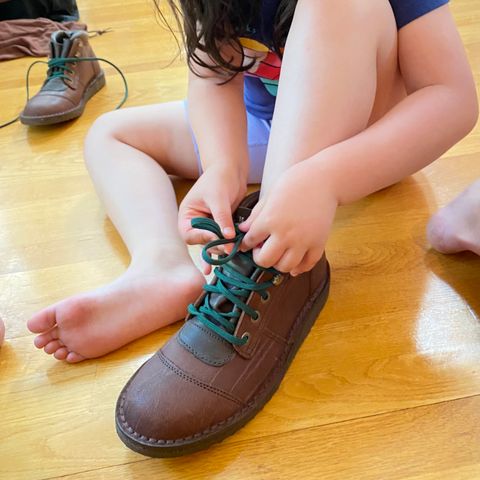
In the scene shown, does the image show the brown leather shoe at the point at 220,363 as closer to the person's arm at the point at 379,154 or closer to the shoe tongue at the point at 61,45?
the person's arm at the point at 379,154

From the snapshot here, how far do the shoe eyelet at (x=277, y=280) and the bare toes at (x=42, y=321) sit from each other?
0.84 feet

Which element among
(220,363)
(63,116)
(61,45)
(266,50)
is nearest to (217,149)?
(266,50)

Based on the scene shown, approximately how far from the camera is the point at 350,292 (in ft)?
2.22

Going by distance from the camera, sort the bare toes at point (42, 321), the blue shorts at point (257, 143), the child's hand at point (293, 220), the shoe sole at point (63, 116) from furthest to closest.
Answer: the shoe sole at point (63, 116) → the blue shorts at point (257, 143) → the bare toes at point (42, 321) → the child's hand at point (293, 220)

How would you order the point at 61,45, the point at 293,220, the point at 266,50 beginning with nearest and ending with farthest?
the point at 293,220, the point at 266,50, the point at 61,45

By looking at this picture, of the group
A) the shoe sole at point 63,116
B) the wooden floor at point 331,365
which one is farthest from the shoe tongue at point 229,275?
the shoe sole at point 63,116

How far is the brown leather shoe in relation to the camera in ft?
1.68

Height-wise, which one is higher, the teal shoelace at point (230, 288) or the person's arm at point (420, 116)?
the person's arm at point (420, 116)

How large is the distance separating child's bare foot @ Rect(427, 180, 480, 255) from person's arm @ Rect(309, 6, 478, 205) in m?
0.12

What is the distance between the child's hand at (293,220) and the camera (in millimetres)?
490

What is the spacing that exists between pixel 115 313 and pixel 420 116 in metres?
0.41

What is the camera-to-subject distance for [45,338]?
0.61 m

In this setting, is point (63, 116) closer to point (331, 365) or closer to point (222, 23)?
point (222, 23)

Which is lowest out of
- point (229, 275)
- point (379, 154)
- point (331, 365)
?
point (331, 365)
